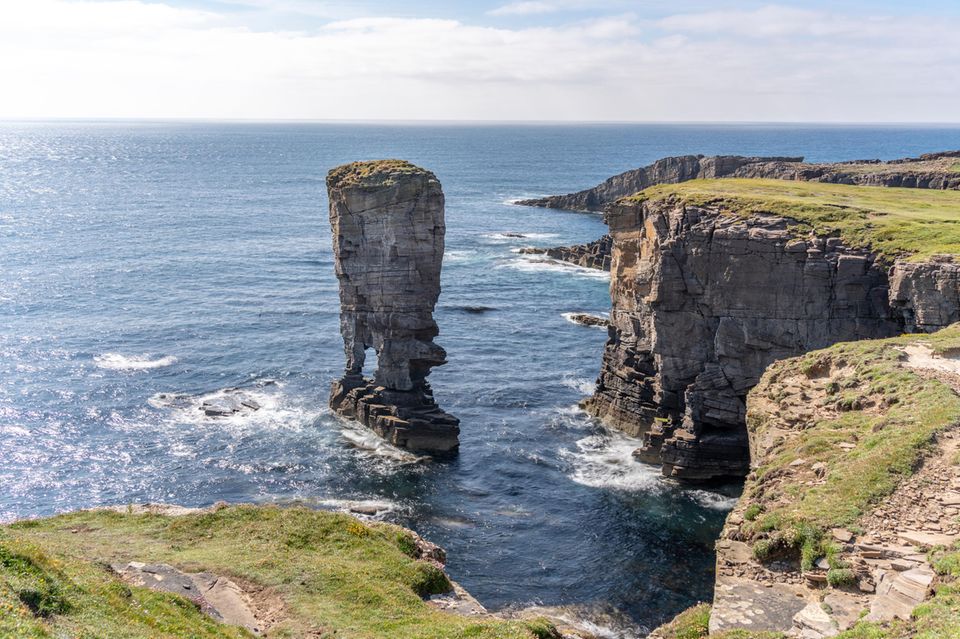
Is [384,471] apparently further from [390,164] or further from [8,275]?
[8,275]

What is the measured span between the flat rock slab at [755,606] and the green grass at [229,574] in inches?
239

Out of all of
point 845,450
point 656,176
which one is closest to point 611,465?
point 845,450

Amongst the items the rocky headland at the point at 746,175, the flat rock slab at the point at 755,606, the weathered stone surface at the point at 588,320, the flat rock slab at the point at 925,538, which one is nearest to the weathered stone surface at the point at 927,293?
the flat rock slab at the point at 925,538

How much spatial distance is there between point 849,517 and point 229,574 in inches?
827

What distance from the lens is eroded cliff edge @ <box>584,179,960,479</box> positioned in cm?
5394

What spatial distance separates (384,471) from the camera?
58.8m

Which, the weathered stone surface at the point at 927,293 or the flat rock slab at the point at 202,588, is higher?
the weathered stone surface at the point at 927,293

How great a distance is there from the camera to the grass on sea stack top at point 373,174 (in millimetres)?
65812

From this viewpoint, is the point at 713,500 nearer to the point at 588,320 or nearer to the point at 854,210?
the point at 854,210

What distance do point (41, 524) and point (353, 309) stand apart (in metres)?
35.2

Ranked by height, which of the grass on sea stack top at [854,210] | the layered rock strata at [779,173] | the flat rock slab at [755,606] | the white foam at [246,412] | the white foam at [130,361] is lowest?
the white foam at [246,412]

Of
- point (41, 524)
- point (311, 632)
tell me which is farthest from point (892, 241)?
point (41, 524)

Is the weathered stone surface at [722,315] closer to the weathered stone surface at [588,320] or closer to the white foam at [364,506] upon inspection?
the white foam at [364,506]

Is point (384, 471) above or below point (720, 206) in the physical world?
below
